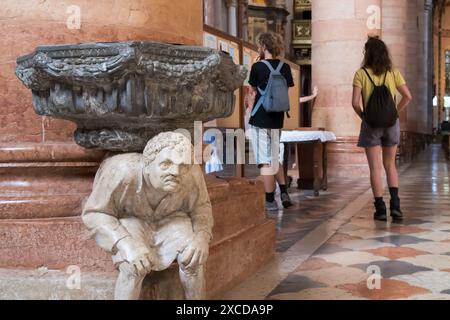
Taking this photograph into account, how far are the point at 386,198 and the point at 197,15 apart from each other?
206 inches

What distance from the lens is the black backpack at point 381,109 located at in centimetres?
589

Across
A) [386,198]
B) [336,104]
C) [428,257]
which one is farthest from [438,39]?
[428,257]

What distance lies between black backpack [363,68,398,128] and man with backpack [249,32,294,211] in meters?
0.78

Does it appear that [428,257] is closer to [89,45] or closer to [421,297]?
[421,297]

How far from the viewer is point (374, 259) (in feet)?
14.4

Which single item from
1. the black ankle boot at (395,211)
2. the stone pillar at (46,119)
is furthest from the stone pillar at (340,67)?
the stone pillar at (46,119)

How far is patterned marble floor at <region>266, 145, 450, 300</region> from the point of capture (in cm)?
354

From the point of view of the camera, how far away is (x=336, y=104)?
11758 millimetres

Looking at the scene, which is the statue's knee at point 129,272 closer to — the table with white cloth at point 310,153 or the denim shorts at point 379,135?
the denim shorts at point 379,135

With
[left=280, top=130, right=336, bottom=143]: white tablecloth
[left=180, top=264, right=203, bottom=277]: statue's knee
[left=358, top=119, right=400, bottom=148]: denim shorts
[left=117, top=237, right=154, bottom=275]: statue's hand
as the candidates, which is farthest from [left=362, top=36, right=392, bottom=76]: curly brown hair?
[left=117, top=237, right=154, bottom=275]: statue's hand

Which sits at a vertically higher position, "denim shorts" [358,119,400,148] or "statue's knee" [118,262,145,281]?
"denim shorts" [358,119,400,148]

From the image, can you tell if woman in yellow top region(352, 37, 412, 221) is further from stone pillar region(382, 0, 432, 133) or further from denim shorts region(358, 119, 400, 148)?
stone pillar region(382, 0, 432, 133)

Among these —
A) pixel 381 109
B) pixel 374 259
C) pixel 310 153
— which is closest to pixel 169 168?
pixel 374 259

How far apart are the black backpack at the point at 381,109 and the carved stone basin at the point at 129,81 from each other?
3.31 metres
